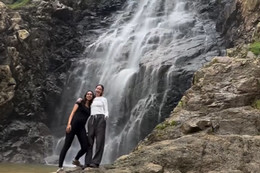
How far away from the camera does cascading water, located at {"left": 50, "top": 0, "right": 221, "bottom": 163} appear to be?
2097 centimetres

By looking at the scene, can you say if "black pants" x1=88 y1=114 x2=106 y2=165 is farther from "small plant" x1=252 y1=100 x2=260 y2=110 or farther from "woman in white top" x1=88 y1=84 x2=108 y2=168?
"small plant" x1=252 y1=100 x2=260 y2=110

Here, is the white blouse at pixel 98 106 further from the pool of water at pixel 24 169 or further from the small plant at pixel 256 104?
the pool of water at pixel 24 169

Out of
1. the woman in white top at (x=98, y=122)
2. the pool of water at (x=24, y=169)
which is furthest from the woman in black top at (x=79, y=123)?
the pool of water at (x=24, y=169)

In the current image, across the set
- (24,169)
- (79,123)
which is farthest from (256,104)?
(24,169)

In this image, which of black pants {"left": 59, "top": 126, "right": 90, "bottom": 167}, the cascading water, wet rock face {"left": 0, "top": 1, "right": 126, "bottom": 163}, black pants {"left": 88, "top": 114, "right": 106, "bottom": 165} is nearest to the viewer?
black pants {"left": 88, "top": 114, "right": 106, "bottom": 165}

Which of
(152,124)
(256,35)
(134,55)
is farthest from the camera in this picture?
(134,55)

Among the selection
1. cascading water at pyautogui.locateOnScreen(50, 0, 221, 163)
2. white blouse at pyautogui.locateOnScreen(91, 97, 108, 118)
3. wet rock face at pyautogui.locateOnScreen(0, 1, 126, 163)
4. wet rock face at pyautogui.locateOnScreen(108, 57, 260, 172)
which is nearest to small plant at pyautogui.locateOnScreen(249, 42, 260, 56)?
wet rock face at pyautogui.locateOnScreen(108, 57, 260, 172)

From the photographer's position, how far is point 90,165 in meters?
7.73

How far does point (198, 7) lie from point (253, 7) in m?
9.48

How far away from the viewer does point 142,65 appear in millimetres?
23281

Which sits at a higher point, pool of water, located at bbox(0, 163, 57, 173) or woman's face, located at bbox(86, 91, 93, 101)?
woman's face, located at bbox(86, 91, 93, 101)

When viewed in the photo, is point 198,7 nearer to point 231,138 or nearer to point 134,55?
point 134,55

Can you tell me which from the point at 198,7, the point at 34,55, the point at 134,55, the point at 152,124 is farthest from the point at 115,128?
the point at 198,7

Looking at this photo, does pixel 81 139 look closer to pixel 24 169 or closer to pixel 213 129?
pixel 213 129
